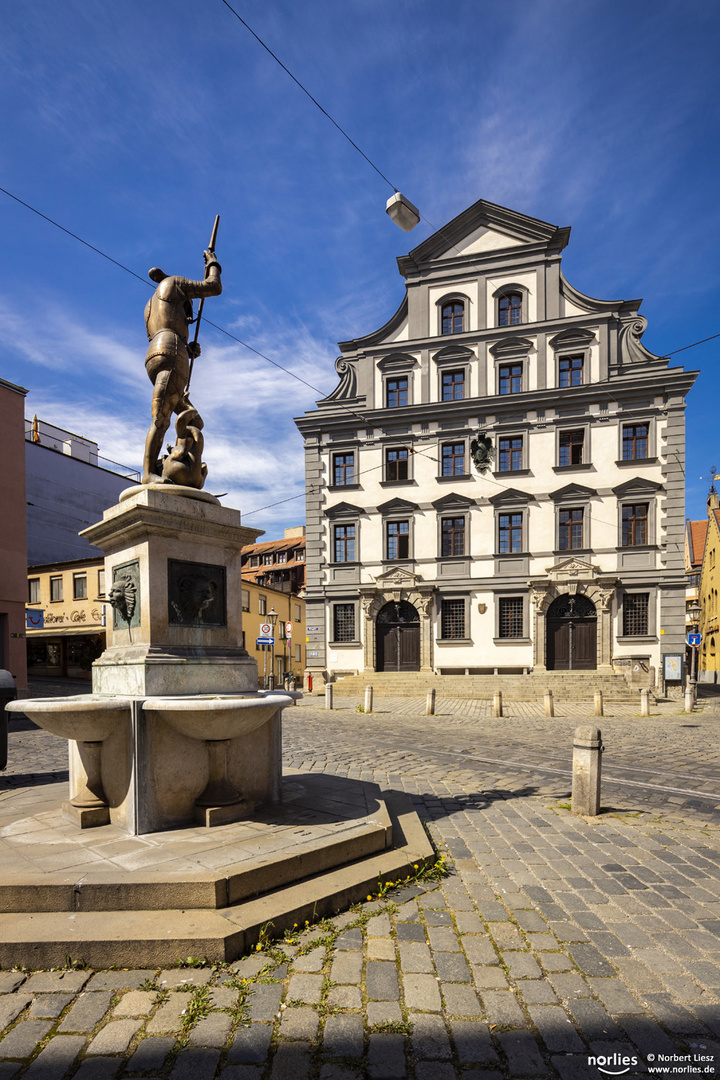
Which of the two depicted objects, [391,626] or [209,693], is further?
[391,626]

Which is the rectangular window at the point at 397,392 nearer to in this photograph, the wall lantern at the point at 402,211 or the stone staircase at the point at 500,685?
the stone staircase at the point at 500,685

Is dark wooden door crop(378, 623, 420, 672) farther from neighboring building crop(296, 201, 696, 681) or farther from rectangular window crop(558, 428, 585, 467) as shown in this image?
rectangular window crop(558, 428, 585, 467)

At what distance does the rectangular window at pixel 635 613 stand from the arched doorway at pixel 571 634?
122 centimetres

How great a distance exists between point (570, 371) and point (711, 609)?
28.7m

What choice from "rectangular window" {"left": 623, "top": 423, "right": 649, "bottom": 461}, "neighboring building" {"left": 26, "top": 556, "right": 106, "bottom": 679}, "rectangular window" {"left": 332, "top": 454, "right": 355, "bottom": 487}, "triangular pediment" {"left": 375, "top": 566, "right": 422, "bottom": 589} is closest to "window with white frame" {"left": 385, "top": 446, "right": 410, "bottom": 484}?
"rectangular window" {"left": 332, "top": 454, "right": 355, "bottom": 487}

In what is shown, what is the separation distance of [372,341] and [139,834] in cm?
2769

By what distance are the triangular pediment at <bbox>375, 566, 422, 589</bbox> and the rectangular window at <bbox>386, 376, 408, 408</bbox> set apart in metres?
7.88

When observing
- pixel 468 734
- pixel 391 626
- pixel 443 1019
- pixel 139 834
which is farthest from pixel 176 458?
pixel 391 626

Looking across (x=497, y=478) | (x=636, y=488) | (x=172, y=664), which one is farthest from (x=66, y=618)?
(x=172, y=664)

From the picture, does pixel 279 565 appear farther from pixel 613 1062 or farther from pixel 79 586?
pixel 613 1062

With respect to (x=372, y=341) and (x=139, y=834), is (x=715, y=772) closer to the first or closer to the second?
(x=139, y=834)

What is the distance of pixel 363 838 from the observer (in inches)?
175

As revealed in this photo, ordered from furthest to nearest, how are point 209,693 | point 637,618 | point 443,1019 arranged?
1. point 637,618
2. point 209,693
3. point 443,1019

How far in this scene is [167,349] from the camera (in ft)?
17.7
